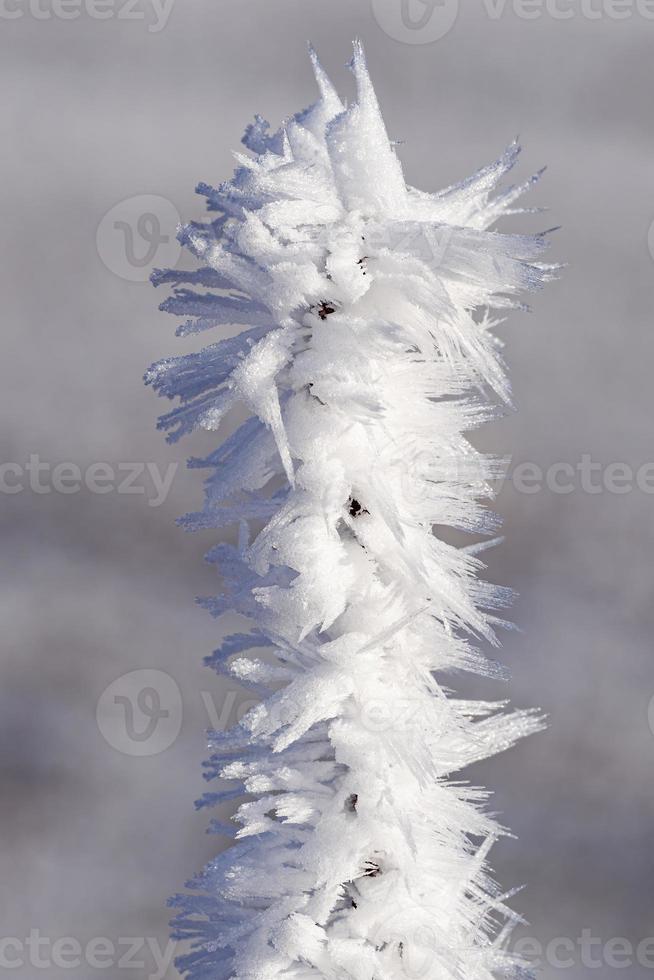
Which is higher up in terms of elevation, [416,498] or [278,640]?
[416,498]

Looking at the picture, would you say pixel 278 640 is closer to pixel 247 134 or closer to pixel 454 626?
pixel 454 626

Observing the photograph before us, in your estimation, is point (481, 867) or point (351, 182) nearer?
point (351, 182)

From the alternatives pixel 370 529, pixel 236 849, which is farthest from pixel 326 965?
pixel 370 529

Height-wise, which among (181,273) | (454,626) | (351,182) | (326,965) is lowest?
(326,965)

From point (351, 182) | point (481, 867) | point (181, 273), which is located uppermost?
point (351, 182)

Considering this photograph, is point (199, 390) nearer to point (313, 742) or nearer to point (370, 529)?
point (370, 529)

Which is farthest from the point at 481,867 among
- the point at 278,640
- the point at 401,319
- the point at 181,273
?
the point at 181,273
